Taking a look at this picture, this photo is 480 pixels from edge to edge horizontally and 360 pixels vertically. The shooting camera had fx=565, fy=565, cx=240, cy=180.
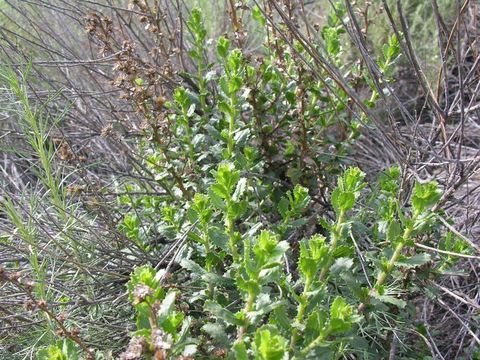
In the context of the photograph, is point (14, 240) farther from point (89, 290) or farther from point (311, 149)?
point (311, 149)

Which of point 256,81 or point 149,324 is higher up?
point 256,81

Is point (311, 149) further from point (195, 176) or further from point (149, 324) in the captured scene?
point (149, 324)

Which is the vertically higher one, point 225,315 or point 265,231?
point 265,231

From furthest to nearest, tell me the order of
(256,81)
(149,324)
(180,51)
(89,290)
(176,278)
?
1. (180,51)
2. (256,81)
3. (176,278)
4. (89,290)
5. (149,324)

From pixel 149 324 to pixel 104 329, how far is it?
422 millimetres

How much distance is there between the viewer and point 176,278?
77.2 inches

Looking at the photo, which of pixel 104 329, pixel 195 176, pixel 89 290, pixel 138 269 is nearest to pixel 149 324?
pixel 138 269

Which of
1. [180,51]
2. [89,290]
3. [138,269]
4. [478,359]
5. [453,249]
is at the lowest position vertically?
[478,359]

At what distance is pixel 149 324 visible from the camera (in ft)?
4.27

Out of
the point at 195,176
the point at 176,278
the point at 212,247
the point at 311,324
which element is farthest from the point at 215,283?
the point at 195,176

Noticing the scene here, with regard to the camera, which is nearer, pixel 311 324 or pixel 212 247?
pixel 311 324

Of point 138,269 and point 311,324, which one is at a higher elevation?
point 138,269

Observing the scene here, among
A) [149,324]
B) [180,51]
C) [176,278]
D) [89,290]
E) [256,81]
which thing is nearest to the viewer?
[149,324]

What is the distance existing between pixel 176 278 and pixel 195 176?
366mm
